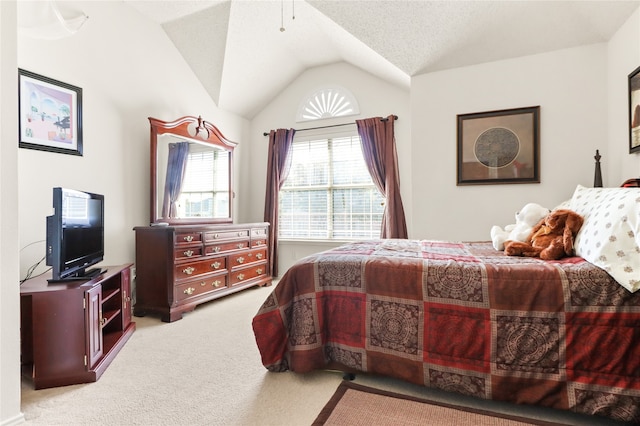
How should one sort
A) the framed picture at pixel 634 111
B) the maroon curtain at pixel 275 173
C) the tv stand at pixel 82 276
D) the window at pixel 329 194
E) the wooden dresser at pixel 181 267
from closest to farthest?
the tv stand at pixel 82 276 < the framed picture at pixel 634 111 < the wooden dresser at pixel 181 267 < the window at pixel 329 194 < the maroon curtain at pixel 275 173

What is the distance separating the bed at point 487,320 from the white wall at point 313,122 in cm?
241

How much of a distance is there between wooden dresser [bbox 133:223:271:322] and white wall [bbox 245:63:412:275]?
1.30m

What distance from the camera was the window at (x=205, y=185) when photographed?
3.59 metres

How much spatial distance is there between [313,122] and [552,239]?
341cm

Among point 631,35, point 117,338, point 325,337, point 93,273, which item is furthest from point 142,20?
point 631,35

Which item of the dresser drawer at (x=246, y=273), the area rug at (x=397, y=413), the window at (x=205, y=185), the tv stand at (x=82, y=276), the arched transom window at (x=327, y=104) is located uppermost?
the arched transom window at (x=327, y=104)

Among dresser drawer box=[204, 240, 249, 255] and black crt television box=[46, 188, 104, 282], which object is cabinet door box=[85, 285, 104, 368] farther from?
dresser drawer box=[204, 240, 249, 255]

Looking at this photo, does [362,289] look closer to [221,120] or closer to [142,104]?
[142,104]

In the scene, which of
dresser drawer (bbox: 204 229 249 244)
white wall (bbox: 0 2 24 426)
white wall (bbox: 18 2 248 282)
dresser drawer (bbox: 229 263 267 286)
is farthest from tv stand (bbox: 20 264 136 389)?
dresser drawer (bbox: 229 263 267 286)

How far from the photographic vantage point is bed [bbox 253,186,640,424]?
4.16 feet

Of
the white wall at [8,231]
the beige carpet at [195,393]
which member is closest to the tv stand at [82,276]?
the white wall at [8,231]

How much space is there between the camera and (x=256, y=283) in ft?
12.8

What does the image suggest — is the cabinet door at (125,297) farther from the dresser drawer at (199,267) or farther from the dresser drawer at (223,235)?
the dresser drawer at (223,235)

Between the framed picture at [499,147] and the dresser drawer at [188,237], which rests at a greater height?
the framed picture at [499,147]
